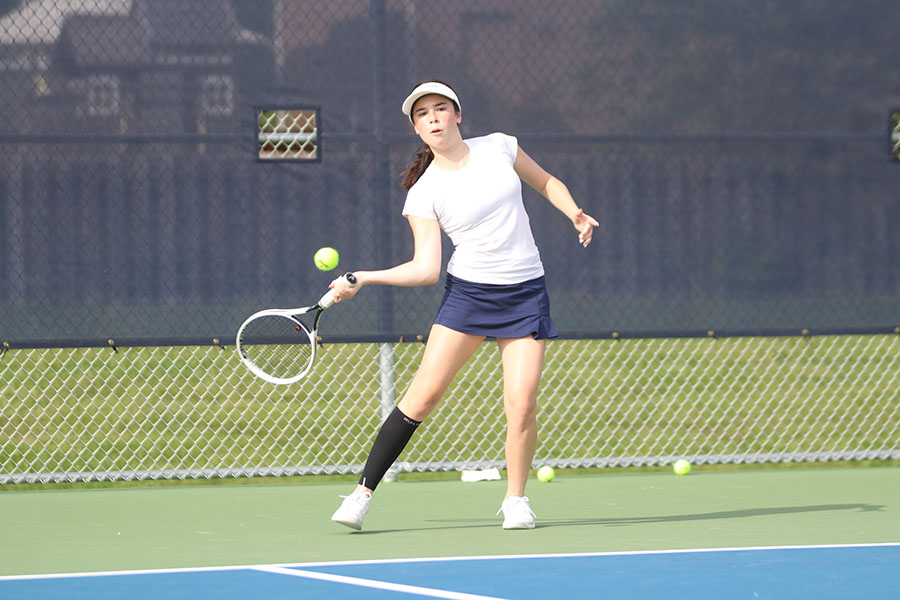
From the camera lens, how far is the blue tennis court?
4.32m

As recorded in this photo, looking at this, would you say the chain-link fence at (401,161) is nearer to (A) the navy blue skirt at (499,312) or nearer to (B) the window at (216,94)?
(B) the window at (216,94)

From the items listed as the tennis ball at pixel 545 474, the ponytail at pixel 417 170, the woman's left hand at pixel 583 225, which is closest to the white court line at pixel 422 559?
the woman's left hand at pixel 583 225

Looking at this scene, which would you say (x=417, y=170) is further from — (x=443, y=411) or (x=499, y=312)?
(x=443, y=411)

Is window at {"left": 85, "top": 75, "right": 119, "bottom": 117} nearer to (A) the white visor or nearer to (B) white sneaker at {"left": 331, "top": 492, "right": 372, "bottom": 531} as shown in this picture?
(A) the white visor

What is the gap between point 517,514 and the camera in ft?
18.0

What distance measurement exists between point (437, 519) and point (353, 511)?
1.85 ft

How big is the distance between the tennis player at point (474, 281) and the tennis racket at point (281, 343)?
434mm

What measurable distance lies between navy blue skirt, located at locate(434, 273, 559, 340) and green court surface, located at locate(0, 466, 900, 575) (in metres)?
0.74

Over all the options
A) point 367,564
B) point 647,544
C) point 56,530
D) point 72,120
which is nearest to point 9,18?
point 72,120

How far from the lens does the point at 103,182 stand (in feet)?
21.9

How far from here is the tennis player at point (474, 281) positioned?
542 centimetres

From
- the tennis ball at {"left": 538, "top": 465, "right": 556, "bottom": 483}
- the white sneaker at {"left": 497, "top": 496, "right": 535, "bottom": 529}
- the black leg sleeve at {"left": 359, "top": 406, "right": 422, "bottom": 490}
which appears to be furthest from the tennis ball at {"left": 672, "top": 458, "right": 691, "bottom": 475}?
the black leg sleeve at {"left": 359, "top": 406, "right": 422, "bottom": 490}

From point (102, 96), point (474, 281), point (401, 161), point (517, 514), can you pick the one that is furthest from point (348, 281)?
point (102, 96)

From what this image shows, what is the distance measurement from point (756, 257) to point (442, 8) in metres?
1.90
